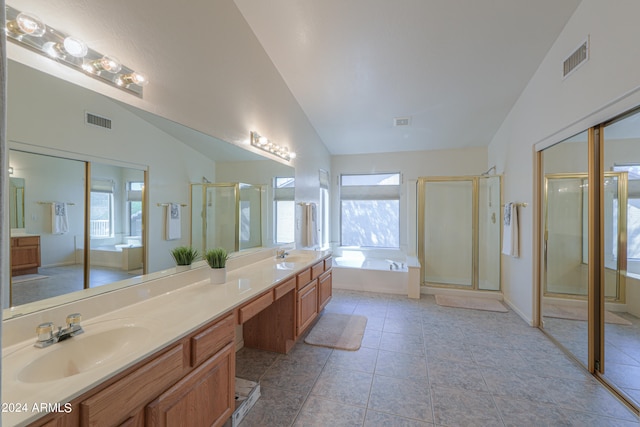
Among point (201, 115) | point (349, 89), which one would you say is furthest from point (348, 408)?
point (349, 89)

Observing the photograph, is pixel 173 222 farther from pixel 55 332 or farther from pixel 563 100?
pixel 563 100

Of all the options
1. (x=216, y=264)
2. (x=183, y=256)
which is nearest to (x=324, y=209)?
(x=216, y=264)

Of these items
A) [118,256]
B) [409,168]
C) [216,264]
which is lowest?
[216,264]

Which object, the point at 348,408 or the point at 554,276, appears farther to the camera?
the point at 554,276

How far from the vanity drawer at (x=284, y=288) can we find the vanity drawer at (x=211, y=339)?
55 centimetres

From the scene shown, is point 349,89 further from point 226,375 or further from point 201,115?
point 226,375

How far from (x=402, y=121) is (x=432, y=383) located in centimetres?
345

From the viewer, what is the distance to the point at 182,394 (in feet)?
4.07

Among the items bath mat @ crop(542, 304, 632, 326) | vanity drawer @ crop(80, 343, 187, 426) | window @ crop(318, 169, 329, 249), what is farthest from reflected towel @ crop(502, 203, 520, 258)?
vanity drawer @ crop(80, 343, 187, 426)

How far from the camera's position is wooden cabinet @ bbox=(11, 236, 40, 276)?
116 centimetres

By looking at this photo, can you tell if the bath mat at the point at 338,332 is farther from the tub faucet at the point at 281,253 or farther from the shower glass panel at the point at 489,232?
the shower glass panel at the point at 489,232

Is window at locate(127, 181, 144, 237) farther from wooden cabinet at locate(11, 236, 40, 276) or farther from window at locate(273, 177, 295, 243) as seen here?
window at locate(273, 177, 295, 243)

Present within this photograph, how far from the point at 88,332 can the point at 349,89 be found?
3468 millimetres

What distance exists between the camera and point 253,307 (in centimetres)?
180
